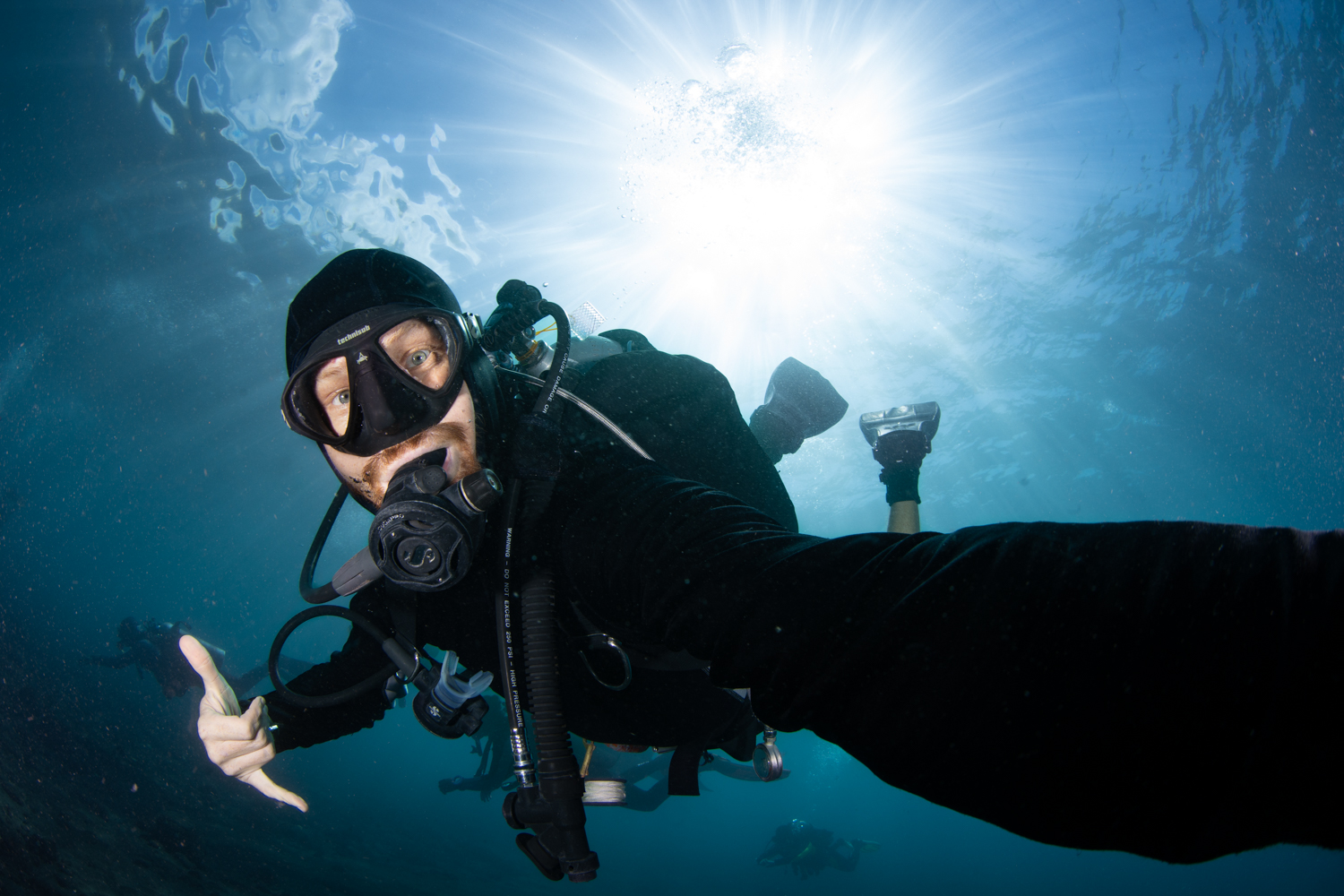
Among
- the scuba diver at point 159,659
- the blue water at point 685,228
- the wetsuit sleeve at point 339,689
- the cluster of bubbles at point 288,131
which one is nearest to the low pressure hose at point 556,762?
the wetsuit sleeve at point 339,689

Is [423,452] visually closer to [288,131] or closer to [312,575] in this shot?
[312,575]

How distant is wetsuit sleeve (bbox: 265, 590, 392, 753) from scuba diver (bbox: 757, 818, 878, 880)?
23.1m

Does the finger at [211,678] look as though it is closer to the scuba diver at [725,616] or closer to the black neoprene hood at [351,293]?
the scuba diver at [725,616]

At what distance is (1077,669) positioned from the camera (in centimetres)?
77

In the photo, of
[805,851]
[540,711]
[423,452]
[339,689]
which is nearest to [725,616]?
[540,711]

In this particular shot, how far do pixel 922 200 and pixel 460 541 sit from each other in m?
19.4

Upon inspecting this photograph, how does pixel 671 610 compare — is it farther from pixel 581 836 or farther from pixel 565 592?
pixel 581 836

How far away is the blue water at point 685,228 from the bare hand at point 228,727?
1436 centimetres

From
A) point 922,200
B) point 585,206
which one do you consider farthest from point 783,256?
point 585,206

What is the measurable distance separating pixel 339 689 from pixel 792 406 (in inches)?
200

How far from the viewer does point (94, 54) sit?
12.0 meters

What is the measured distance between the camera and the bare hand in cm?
204

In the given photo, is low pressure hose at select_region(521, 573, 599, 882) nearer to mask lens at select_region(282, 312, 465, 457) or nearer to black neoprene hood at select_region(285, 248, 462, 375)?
mask lens at select_region(282, 312, 465, 457)

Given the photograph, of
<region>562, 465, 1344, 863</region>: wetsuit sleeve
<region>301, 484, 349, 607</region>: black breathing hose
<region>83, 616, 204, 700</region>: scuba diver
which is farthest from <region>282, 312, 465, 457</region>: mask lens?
<region>83, 616, 204, 700</region>: scuba diver
